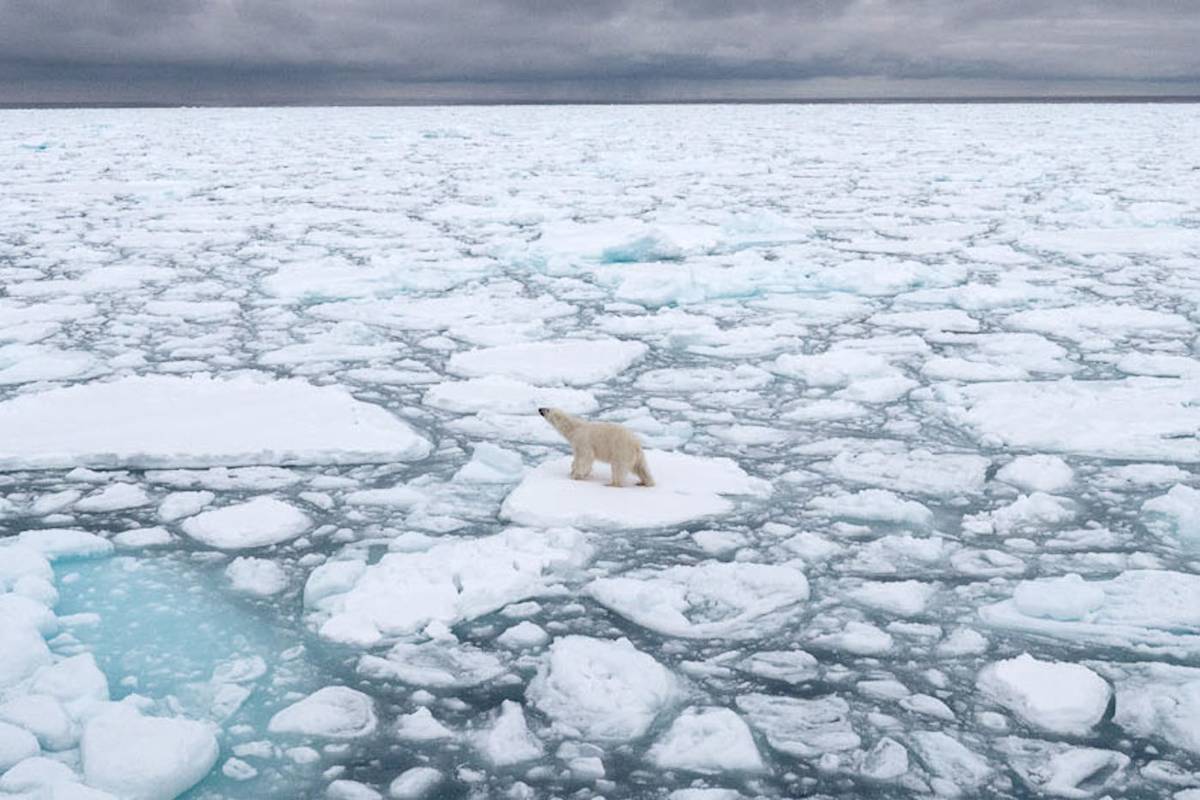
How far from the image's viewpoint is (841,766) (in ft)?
5.65

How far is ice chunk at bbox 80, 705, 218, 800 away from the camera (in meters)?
1.60

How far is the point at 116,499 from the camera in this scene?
2844 millimetres

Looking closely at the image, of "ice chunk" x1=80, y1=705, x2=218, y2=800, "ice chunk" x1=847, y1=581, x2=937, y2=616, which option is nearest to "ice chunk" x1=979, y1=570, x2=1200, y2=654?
"ice chunk" x1=847, y1=581, x2=937, y2=616

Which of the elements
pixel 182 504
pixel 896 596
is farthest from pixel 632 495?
pixel 182 504

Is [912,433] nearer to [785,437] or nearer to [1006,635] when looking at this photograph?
[785,437]

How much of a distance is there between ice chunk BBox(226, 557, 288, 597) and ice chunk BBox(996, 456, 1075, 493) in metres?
2.11

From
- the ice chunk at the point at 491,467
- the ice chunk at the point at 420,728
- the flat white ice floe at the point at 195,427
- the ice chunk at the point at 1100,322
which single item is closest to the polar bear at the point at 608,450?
the ice chunk at the point at 491,467

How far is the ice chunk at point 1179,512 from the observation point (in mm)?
2600

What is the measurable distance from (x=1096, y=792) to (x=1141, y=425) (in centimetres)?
215

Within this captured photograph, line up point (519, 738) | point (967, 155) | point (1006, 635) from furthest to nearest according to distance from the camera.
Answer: point (967, 155) → point (1006, 635) → point (519, 738)

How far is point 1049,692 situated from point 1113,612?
436 millimetres

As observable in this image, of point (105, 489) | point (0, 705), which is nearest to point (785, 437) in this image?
point (105, 489)

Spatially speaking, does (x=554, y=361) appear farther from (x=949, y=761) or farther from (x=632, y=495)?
(x=949, y=761)

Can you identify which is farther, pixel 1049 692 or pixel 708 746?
pixel 1049 692
